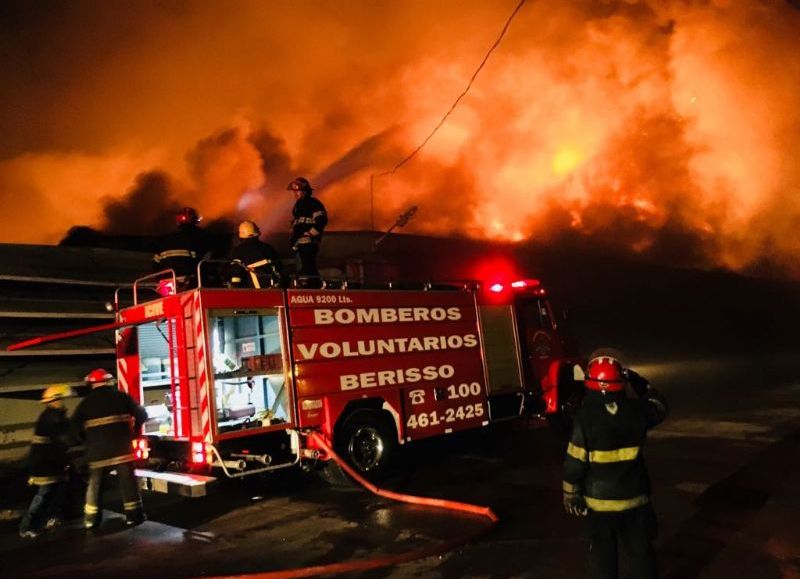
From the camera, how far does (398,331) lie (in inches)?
314

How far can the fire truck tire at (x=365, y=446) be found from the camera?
7.17 metres

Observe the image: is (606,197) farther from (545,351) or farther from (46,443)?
(46,443)

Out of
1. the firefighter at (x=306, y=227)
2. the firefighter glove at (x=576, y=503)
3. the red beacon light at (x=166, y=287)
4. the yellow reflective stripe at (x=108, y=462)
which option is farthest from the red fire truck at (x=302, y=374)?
the firefighter glove at (x=576, y=503)

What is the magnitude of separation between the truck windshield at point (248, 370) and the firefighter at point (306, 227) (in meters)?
1.32

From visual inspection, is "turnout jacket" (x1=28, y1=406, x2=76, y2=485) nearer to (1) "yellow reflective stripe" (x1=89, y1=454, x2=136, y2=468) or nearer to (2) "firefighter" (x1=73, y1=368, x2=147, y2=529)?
(2) "firefighter" (x1=73, y1=368, x2=147, y2=529)

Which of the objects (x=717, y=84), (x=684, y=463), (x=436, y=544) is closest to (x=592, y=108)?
(x=717, y=84)

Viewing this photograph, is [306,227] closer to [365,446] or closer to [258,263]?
[258,263]

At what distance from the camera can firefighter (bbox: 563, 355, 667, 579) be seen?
3129 millimetres

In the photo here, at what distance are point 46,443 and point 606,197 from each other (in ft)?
63.3

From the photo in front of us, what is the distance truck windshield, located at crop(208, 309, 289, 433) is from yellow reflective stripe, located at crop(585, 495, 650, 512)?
14.1 ft

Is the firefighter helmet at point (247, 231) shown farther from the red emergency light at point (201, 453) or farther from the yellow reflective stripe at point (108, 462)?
the yellow reflective stripe at point (108, 462)

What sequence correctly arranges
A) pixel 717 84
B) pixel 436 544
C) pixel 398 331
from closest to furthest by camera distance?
pixel 436 544, pixel 398 331, pixel 717 84

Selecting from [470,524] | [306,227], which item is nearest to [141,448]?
[306,227]

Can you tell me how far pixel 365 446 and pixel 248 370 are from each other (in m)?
1.69
